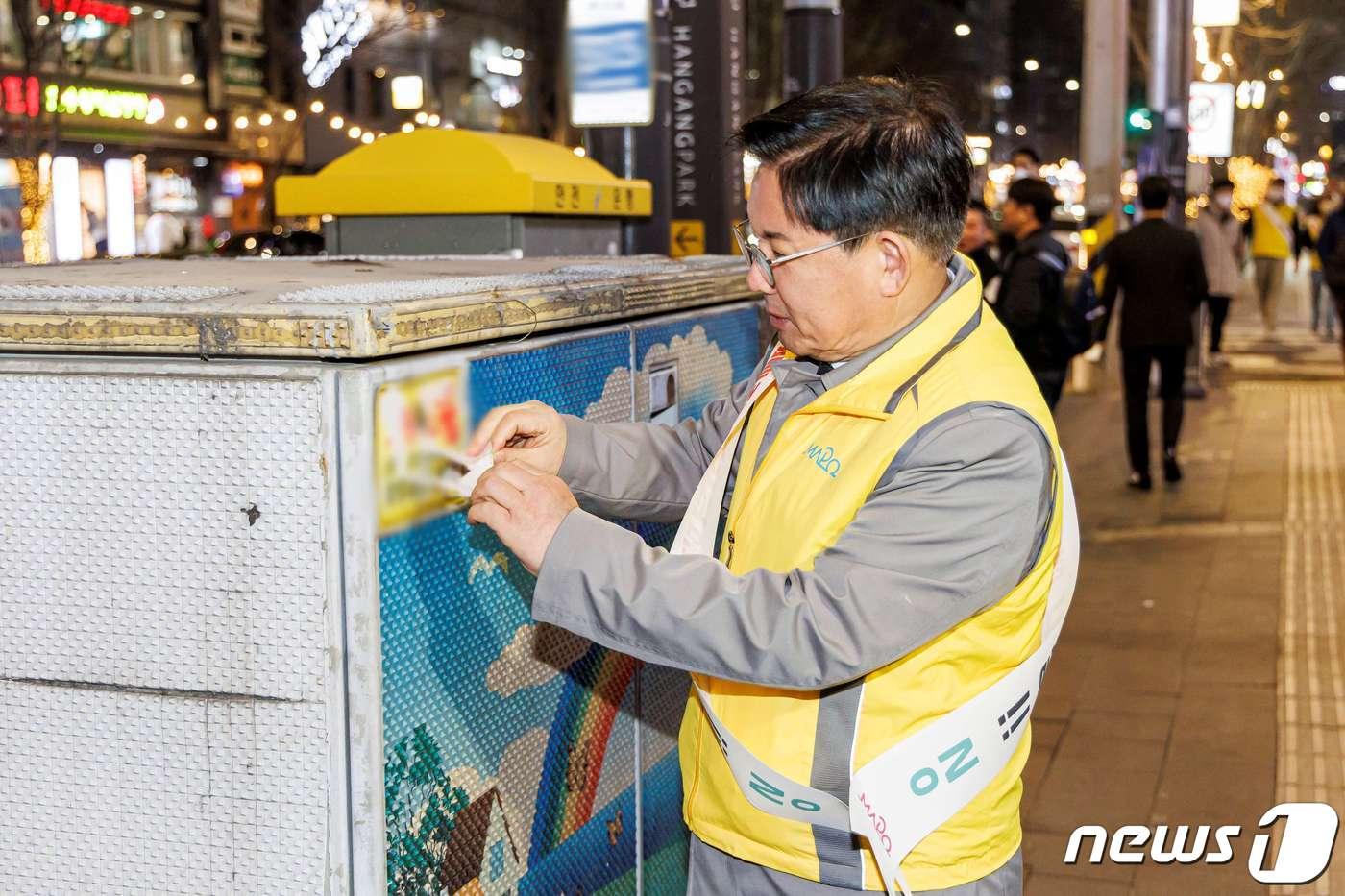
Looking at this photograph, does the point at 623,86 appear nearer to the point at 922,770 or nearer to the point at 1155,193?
the point at 1155,193

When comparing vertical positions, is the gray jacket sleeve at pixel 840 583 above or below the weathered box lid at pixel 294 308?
below

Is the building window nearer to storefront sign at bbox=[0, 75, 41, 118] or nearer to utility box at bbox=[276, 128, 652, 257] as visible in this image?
storefront sign at bbox=[0, 75, 41, 118]

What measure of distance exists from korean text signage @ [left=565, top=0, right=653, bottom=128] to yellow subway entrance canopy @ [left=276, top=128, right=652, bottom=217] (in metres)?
2.67

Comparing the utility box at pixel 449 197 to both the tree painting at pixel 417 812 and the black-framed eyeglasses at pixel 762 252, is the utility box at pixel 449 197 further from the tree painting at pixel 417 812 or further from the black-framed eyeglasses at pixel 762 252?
the tree painting at pixel 417 812

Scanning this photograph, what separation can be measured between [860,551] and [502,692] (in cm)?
73

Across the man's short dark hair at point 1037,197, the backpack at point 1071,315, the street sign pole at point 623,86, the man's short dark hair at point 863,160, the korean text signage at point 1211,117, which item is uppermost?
the korean text signage at point 1211,117

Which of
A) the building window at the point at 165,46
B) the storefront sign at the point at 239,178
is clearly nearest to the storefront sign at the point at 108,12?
the building window at the point at 165,46

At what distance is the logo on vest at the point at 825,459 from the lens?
2002mm

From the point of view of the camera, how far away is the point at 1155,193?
33.4 ft

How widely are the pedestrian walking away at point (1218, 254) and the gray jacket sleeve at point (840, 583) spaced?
13.8 metres

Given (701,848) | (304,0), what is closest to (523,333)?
(701,848)

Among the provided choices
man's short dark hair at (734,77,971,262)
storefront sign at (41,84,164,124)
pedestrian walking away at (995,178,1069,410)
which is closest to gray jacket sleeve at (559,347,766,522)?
man's short dark hair at (734,77,971,262)

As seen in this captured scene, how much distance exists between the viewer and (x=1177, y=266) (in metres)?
10.1

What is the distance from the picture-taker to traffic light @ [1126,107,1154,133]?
17.6 m
